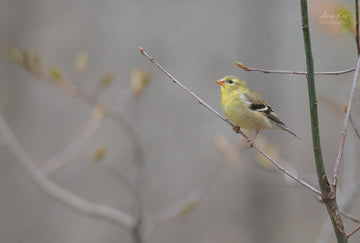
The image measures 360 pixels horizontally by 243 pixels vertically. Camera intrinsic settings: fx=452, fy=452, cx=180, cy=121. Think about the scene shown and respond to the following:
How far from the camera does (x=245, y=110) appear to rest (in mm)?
2570

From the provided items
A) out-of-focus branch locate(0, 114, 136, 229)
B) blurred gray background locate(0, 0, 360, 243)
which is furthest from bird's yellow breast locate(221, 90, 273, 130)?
blurred gray background locate(0, 0, 360, 243)

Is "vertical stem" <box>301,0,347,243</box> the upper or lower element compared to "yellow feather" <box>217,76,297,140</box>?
upper

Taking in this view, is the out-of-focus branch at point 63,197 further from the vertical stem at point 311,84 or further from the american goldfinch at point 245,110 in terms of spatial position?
the vertical stem at point 311,84

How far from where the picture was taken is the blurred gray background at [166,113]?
589 cm

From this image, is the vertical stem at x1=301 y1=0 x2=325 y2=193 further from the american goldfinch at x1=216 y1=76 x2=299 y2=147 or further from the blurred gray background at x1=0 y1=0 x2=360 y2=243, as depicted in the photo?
the blurred gray background at x1=0 y1=0 x2=360 y2=243

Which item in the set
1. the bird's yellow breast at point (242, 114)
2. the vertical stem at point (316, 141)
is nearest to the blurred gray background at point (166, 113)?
the bird's yellow breast at point (242, 114)

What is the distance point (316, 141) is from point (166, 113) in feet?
17.6

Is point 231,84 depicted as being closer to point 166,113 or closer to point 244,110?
point 244,110

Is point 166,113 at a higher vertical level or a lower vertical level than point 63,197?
lower

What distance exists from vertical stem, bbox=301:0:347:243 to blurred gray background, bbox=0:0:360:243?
4.28 m

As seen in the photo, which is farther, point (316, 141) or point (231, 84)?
point (231, 84)

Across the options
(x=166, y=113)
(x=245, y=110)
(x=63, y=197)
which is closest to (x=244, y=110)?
(x=245, y=110)

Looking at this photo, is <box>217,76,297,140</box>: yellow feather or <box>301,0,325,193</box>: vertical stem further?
<box>217,76,297,140</box>: yellow feather

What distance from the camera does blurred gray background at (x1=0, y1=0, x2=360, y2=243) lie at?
5.89 metres
